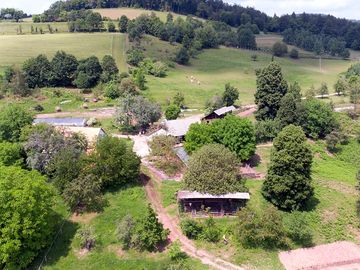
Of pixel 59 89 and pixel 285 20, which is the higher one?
pixel 285 20

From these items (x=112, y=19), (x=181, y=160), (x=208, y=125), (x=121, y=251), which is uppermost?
(x=112, y=19)

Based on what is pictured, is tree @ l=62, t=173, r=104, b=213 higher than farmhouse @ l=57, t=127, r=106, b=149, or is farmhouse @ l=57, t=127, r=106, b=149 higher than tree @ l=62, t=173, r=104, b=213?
farmhouse @ l=57, t=127, r=106, b=149

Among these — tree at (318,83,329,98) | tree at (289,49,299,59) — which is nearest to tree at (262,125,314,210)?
tree at (318,83,329,98)

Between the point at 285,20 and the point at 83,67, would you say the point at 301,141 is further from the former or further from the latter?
the point at 285,20

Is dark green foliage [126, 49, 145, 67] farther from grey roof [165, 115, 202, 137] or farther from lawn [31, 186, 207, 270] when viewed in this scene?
lawn [31, 186, 207, 270]

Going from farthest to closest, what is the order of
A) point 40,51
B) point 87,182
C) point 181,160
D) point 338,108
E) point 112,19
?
point 112,19 < point 40,51 < point 338,108 < point 181,160 < point 87,182

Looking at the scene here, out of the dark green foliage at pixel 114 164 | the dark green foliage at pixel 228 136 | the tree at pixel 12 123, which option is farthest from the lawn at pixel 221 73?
the dark green foliage at pixel 114 164

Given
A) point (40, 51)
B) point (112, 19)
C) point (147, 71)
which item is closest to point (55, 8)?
point (112, 19)
